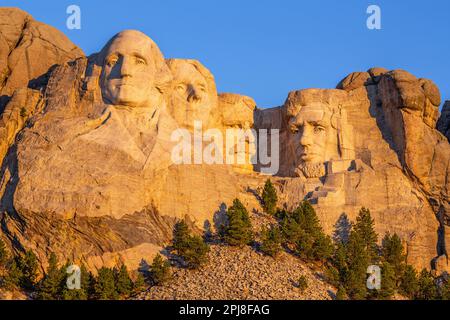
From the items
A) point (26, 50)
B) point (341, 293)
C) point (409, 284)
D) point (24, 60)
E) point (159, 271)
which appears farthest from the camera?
point (26, 50)

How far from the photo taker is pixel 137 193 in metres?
43.5

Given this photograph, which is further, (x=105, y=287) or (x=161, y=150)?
(x=161, y=150)

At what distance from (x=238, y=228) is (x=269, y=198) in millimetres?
3254

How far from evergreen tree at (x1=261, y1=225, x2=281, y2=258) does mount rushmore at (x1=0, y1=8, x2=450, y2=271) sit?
1.89 m

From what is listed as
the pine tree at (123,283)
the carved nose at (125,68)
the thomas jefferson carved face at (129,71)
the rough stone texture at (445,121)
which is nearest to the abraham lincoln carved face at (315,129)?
the rough stone texture at (445,121)

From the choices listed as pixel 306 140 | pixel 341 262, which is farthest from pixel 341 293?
pixel 306 140

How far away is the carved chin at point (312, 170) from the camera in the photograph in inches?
1891

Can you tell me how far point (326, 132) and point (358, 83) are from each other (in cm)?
206

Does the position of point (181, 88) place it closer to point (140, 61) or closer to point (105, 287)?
point (140, 61)

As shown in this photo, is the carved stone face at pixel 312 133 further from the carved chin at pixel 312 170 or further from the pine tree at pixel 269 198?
the pine tree at pixel 269 198

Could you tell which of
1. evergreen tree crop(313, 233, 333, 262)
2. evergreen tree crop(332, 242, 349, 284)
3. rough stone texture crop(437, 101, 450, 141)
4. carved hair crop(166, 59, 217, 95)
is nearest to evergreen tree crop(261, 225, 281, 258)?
evergreen tree crop(313, 233, 333, 262)

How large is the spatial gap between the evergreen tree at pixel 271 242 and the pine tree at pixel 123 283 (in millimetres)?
4082

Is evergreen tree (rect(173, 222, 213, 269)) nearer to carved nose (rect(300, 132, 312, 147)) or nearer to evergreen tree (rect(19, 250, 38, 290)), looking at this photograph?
evergreen tree (rect(19, 250, 38, 290))

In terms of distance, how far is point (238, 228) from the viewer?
43.8 metres
